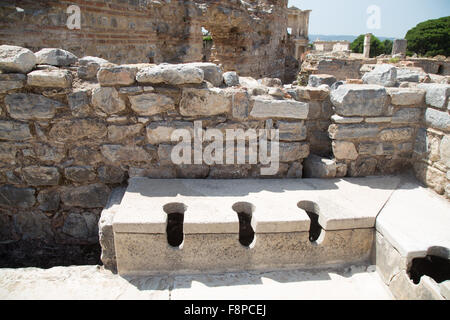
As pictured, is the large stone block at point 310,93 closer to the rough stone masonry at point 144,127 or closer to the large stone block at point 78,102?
Result: the rough stone masonry at point 144,127

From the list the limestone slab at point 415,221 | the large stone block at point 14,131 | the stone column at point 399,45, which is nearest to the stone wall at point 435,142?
the limestone slab at point 415,221

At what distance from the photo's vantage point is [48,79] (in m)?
2.50

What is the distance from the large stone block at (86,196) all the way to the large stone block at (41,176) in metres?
0.13

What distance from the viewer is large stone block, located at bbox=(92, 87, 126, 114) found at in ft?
8.32

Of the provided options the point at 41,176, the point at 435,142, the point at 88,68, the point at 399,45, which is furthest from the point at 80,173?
the point at 399,45

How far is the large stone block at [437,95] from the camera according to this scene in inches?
101

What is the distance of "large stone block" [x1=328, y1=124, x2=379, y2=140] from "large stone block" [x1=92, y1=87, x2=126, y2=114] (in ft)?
6.00

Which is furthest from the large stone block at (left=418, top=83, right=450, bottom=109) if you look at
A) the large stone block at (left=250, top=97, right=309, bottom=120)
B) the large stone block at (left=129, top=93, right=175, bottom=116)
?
the large stone block at (left=129, top=93, right=175, bottom=116)

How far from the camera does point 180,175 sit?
2797 mm

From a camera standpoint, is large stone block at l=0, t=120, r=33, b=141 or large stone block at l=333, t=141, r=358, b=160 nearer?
large stone block at l=0, t=120, r=33, b=141

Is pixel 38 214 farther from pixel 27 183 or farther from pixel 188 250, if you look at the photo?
pixel 188 250

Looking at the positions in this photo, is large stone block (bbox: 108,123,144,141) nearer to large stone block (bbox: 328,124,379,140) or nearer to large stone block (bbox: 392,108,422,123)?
large stone block (bbox: 328,124,379,140)

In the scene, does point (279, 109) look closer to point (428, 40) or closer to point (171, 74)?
point (171, 74)

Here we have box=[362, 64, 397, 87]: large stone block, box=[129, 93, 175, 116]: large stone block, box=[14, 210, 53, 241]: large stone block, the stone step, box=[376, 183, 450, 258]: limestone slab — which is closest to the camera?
box=[376, 183, 450, 258]: limestone slab
